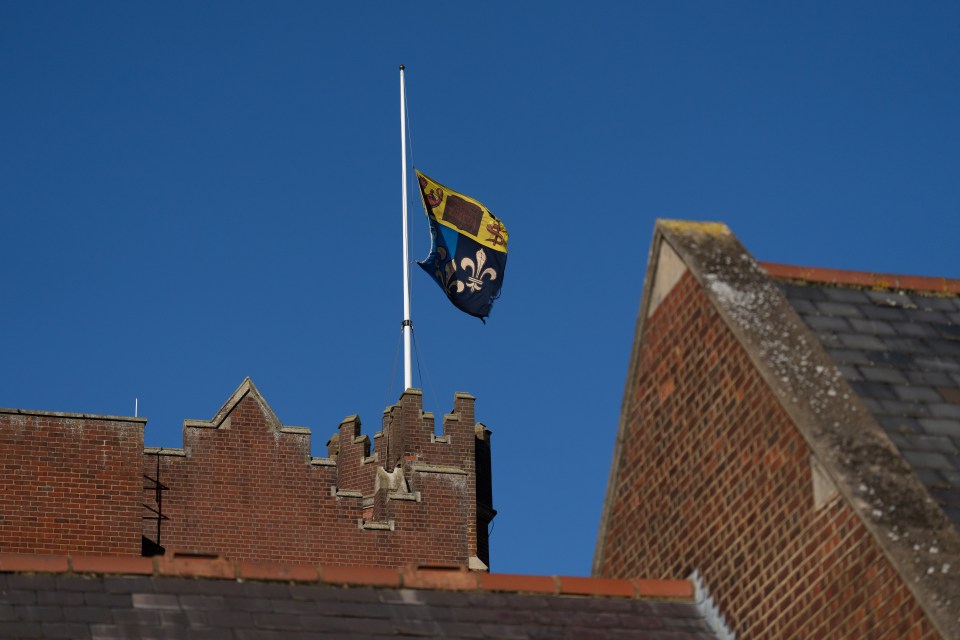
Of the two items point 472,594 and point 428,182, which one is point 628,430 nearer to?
point 472,594

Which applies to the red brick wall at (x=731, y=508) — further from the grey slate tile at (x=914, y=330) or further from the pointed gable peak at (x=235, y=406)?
the pointed gable peak at (x=235, y=406)

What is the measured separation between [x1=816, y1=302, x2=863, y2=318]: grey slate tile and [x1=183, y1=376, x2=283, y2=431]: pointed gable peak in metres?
24.3

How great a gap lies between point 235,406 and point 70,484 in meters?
3.85

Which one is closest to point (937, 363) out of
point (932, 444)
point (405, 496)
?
point (932, 444)

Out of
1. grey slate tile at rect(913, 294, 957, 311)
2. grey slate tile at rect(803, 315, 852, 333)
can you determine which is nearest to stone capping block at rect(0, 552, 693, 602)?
grey slate tile at rect(803, 315, 852, 333)

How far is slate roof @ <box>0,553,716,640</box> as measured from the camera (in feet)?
33.1

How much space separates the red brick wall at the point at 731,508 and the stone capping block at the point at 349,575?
0.44 metres

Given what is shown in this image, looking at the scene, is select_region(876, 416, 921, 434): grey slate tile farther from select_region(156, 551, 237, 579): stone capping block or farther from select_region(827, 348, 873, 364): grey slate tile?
select_region(156, 551, 237, 579): stone capping block

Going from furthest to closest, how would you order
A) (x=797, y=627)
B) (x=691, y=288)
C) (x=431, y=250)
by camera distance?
(x=431, y=250) → (x=691, y=288) → (x=797, y=627)

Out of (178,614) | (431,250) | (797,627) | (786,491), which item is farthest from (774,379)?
(431,250)

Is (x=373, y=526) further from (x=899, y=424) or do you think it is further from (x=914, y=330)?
(x=899, y=424)

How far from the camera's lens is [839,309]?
11.3 metres

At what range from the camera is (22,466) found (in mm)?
31891

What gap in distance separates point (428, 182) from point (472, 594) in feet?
105
